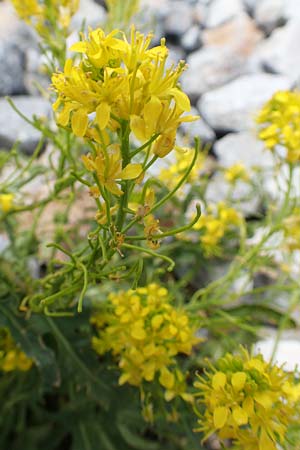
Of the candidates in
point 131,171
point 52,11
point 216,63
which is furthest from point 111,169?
point 216,63

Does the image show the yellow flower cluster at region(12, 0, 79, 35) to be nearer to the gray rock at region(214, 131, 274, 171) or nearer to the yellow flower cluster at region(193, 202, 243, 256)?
the yellow flower cluster at region(193, 202, 243, 256)

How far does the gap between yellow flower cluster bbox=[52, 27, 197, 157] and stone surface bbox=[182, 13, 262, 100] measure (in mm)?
2528

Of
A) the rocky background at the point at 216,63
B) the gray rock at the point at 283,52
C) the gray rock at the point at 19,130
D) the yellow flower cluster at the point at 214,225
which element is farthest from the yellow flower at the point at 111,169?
the gray rock at the point at 283,52

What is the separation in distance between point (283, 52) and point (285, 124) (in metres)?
2.32

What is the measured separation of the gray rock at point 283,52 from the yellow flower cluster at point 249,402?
258 centimetres

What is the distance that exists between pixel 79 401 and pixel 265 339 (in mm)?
619

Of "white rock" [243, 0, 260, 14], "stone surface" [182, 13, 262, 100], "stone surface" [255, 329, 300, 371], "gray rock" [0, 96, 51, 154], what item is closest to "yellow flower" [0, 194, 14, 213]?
"stone surface" [255, 329, 300, 371]

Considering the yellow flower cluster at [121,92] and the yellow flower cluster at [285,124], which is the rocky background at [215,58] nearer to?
the yellow flower cluster at [285,124]

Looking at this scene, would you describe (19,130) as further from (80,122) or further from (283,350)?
(80,122)

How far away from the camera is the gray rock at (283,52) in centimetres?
304

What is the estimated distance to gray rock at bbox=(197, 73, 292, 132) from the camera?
2633 mm

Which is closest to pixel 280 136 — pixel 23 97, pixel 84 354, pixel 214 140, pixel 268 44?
pixel 84 354

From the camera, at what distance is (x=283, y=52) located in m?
3.12

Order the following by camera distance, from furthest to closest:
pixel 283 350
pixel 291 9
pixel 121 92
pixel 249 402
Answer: pixel 291 9, pixel 283 350, pixel 249 402, pixel 121 92
